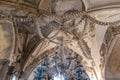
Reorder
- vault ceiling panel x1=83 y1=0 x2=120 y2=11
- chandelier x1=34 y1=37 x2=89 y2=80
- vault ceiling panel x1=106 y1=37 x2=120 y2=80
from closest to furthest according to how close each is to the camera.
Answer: vault ceiling panel x1=83 y1=0 x2=120 y2=11
vault ceiling panel x1=106 y1=37 x2=120 y2=80
chandelier x1=34 y1=37 x2=89 y2=80

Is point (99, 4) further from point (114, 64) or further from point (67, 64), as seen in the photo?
point (67, 64)

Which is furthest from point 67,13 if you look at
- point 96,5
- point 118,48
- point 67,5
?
point 118,48

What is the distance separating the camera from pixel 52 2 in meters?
7.85

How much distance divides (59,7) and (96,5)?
115 cm

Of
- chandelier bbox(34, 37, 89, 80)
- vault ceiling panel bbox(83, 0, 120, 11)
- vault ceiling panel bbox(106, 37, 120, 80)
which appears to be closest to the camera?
vault ceiling panel bbox(83, 0, 120, 11)

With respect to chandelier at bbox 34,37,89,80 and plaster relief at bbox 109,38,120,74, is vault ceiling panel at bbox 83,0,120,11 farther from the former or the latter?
chandelier at bbox 34,37,89,80

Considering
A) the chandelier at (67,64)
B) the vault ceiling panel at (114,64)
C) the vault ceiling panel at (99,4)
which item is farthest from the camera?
the chandelier at (67,64)

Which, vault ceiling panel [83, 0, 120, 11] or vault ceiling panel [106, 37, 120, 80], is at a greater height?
vault ceiling panel [83, 0, 120, 11]

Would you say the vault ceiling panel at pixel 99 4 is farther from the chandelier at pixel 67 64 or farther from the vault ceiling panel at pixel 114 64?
the chandelier at pixel 67 64

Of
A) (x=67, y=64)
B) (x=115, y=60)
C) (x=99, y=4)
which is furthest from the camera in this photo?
(x=67, y=64)

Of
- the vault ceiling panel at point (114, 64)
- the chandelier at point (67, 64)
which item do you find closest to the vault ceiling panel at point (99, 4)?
the vault ceiling panel at point (114, 64)

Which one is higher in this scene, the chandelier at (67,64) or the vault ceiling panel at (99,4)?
the vault ceiling panel at (99,4)

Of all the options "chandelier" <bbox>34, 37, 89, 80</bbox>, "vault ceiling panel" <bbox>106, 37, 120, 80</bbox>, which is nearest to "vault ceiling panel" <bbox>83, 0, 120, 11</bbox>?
"vault ceiling panel" <bbox>106, 37, 120, 80</bbox>

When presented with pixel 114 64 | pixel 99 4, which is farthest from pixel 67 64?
pixel 99 4
